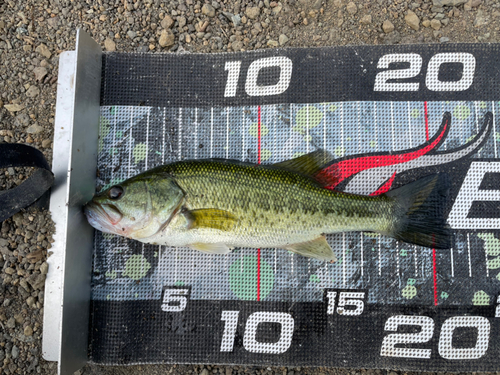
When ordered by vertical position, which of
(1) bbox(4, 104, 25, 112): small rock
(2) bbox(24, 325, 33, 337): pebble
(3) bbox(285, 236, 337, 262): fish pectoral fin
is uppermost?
(1) bbox(4, 104, 25, 112): small rock

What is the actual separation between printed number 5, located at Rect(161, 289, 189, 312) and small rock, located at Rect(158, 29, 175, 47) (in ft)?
8.71

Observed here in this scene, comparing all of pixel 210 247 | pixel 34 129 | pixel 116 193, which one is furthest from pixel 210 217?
pixel 34 129

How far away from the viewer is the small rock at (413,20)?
3.43 m

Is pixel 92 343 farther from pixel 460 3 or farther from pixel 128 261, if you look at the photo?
pixel 460 3

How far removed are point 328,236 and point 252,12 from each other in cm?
260

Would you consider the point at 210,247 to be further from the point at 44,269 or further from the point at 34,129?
the point at 34,129

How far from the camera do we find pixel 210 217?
271cm

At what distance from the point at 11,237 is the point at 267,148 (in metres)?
2.83

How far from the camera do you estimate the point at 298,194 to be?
111 inches

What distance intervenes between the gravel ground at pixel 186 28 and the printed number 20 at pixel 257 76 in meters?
0.26

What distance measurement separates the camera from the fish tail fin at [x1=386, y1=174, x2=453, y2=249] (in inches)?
112

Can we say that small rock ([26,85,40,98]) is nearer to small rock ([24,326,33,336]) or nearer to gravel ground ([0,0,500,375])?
gravel ground ([0,0,500,375])

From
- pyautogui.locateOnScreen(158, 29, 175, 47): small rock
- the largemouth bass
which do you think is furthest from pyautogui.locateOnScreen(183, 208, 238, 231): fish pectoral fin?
pyautogui.locateOnScreen(158, 29, 175, 47): small rock

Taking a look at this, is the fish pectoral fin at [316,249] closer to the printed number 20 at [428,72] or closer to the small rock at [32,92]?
the printed number 20 at [428,72]
